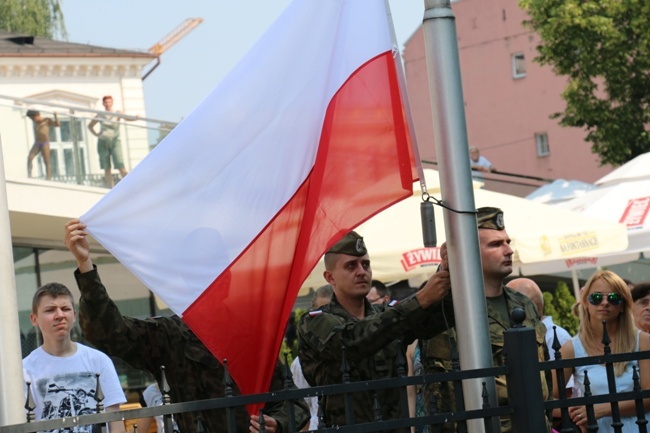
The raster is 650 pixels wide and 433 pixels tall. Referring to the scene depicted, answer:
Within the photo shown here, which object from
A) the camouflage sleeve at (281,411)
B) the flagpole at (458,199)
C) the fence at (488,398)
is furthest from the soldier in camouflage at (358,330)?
the fence at (488,398)

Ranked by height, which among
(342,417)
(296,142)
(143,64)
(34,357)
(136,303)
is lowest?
(342,417)

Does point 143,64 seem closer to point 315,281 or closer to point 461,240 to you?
point 315,281

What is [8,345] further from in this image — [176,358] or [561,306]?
[561,306]

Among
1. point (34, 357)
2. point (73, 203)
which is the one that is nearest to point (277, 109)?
point (34, 357)

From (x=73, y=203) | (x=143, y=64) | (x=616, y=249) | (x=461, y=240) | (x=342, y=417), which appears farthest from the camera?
(x=143, y=64)

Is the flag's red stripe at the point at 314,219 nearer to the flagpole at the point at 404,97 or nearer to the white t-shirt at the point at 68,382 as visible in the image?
the flagpole at the point at 404,97

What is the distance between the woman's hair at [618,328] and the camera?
23.4 ft

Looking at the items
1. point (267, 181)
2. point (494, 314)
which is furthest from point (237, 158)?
point (494, 314)

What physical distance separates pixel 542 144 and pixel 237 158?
4973cm

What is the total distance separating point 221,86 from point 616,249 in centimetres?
944

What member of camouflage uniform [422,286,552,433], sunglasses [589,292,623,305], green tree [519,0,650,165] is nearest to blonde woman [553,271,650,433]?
sunglasses [589,292,623,305]

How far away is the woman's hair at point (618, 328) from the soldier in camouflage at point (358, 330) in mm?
1302

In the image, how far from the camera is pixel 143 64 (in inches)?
1724

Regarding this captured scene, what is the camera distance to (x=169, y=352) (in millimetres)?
6113
